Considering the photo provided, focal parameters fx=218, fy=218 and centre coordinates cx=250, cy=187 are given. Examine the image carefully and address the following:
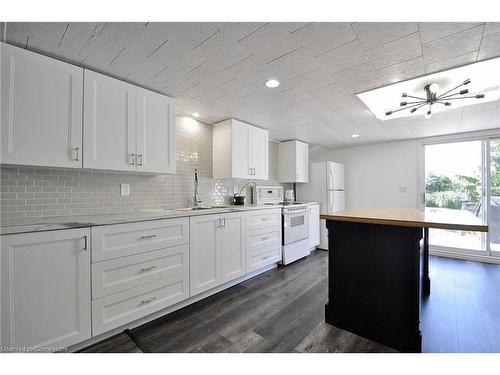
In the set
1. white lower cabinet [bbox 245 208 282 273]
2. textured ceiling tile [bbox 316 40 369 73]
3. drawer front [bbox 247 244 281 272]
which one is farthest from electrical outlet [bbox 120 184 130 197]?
textured ceiling tile [bbox 316 40 369 73]

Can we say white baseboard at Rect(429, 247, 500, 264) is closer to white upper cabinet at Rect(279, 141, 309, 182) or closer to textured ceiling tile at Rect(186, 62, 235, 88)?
white upper cabinet at Rect(279, 141, 309, 182)

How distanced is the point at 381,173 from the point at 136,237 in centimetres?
476

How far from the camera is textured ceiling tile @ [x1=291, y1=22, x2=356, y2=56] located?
1.33 meters

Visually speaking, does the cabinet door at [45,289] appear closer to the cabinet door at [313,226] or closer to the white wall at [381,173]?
the cabinet door at [313,226]

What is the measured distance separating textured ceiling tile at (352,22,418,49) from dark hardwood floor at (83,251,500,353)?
2.11 meters

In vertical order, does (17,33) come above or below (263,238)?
above

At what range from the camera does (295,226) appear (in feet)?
11.8

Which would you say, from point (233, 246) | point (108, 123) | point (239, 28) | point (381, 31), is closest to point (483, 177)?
point (381, 31)

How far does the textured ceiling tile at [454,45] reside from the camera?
4.56 ft

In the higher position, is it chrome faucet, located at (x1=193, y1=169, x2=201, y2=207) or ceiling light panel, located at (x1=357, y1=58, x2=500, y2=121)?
ceiling light panel, located at (x1=357, y1=58, x2=500, y2=121)

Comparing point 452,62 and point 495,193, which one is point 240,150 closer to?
point 452,62

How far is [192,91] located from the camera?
7.13 feet

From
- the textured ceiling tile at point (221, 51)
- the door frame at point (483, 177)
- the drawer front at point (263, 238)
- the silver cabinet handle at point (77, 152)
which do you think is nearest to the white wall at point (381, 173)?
the door frame at point (483, 177)

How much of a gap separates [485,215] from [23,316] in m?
5.82
